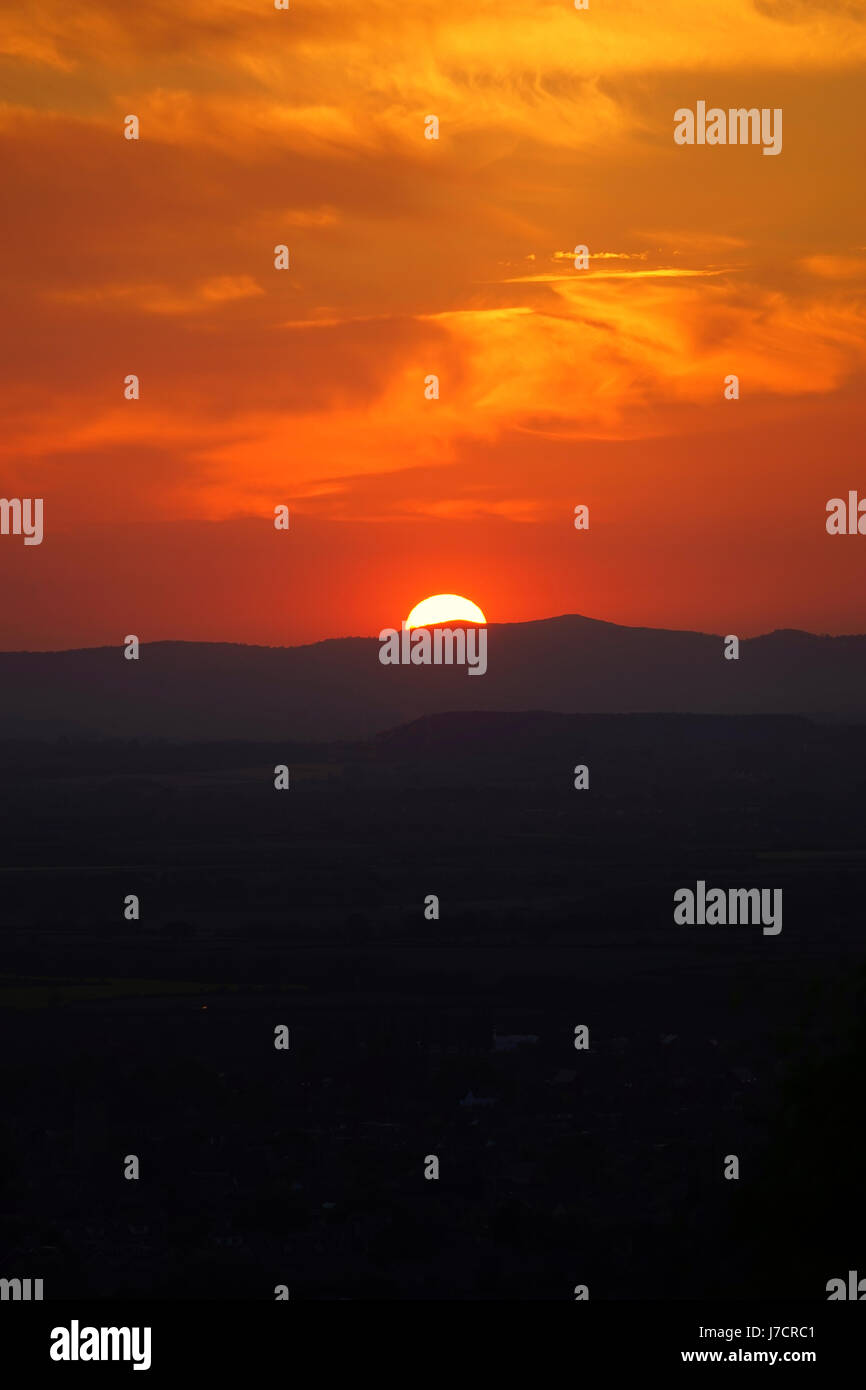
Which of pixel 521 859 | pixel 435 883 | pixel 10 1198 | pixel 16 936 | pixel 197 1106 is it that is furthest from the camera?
pixel 521 859

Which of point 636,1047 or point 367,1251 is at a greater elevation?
point 636,1047

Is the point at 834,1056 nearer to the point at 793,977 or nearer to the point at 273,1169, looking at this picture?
the point at 273,1169

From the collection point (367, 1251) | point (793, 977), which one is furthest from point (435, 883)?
point (367, 1251)

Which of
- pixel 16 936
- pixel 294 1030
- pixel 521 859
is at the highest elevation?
pixel 521 859
